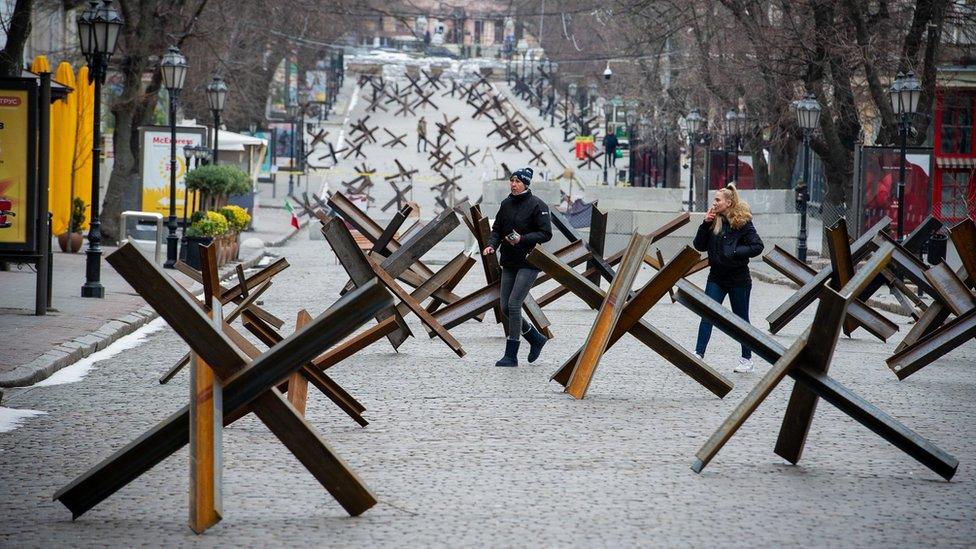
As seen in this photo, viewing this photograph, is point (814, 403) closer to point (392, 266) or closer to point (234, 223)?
point (392, 266)

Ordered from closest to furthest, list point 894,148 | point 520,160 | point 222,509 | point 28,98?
point 222,509 → point 28,98 → point 894,148 → point 520,160

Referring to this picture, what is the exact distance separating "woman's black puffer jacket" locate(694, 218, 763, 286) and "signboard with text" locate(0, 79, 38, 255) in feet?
23.5

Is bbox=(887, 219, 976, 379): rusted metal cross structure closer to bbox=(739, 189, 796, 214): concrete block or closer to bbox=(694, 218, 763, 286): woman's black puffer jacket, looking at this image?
bbox=(694, 218, 763, 286): woman's black puffer jacket

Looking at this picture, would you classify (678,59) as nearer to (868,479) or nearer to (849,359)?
(849,359)

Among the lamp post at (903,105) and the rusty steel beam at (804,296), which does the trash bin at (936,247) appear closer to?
the lamp post at (903,105)

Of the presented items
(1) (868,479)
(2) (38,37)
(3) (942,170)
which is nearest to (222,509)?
(1) (868,479)

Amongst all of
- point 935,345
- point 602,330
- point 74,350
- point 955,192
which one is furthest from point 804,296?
point 955,192

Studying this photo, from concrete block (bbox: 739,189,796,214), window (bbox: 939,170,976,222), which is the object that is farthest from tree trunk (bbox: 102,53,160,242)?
window (bbox: 939,170,976,222)

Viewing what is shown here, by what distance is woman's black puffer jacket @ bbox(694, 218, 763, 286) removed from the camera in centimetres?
1328

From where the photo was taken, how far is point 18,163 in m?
15.9

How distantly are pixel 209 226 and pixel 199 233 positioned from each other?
28cm

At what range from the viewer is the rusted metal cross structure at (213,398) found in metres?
6.33

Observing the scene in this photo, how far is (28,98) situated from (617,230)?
62.0ft

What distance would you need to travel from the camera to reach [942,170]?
43.8 metres
